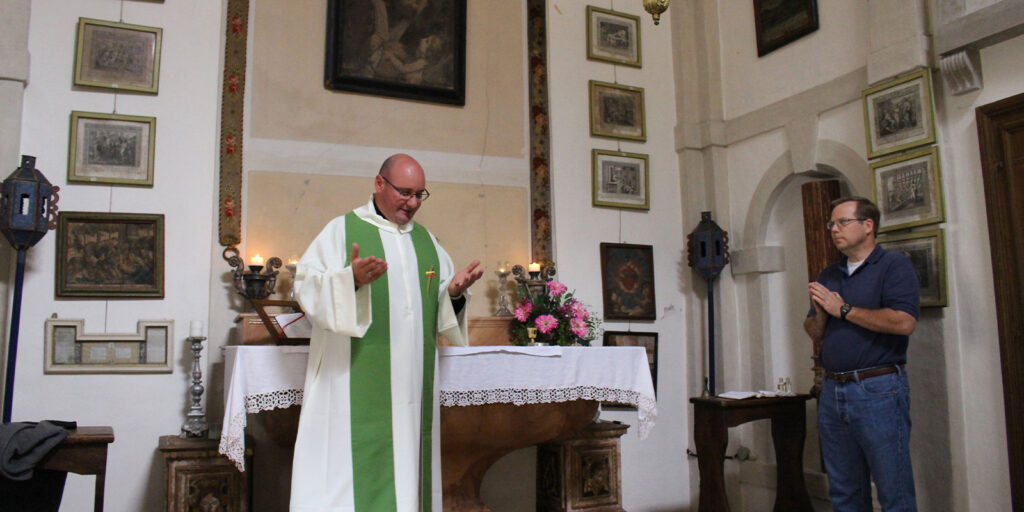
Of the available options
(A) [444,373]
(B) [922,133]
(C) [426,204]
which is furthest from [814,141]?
(A) [444,373]

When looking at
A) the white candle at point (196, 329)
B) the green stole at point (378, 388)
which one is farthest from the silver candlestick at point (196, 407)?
the green stole at point (378, 388)

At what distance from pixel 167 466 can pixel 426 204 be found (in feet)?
8.28

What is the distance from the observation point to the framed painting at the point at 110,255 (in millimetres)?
4875

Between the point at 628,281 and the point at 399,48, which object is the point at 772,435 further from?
the point at 399,48

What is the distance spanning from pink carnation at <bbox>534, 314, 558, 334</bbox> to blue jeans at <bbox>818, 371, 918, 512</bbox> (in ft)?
6.46

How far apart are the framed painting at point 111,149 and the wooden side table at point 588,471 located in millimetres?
3241

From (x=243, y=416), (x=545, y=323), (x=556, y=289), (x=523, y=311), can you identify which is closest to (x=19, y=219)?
(x=243, y=416)

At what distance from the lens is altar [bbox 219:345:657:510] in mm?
3947

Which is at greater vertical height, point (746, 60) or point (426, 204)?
point (746, 60)

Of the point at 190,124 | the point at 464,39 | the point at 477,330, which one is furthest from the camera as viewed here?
the point at 464,39

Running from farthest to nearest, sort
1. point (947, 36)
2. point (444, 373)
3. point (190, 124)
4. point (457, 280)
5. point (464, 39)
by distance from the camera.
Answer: point (464, 39)
point (190, 124)
point (947, 36)
point (444, 373)
point (457, 280)

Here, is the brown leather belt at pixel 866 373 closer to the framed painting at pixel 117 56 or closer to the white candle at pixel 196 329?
the white candle at pixel 196 329

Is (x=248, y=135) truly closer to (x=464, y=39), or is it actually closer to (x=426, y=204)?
(x=426, y=204)

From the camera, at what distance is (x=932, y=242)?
4.66 metres
